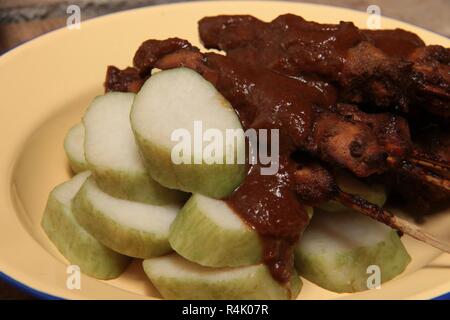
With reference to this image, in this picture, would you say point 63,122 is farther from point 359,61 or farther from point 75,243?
point 359,61

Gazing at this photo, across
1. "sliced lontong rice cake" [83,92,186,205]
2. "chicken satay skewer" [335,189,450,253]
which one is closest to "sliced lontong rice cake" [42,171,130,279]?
"sliced lontong rice cake" [83,92,186,205]

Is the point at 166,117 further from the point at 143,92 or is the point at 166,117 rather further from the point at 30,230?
the point at 30,230

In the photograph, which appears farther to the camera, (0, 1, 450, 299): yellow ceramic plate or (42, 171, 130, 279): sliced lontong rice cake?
(42, 171, 130, 279): sliced lontong rice cake

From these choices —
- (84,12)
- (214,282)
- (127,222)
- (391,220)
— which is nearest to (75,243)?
(127,222)

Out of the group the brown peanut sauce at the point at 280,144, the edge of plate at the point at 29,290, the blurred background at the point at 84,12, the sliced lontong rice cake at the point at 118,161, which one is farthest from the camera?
the blurred background at the point at 84,12

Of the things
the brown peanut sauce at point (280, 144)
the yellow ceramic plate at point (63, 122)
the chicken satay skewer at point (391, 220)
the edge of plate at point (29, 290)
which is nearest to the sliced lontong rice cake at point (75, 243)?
the yellow ceramic plate at point (63, 122)

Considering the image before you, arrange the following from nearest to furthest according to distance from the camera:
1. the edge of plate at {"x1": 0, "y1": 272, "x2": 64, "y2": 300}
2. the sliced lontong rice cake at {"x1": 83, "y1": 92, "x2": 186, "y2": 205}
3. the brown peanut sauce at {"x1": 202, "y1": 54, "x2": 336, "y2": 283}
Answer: the edge of plate at {"x1": 0, "y1": 272, "x2": 64, "y2": 300}, the brown peanut sauce at {"x1": 202, "y1": 54, "x2": 336, "y2": 283}, the sliced lontong rice cake at {"x1": 83, "y1": 92, "x2": 186, "y2": 205}

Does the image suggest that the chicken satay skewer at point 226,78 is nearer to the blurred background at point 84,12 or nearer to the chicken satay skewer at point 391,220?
the chicken satay skewer at point 391,220

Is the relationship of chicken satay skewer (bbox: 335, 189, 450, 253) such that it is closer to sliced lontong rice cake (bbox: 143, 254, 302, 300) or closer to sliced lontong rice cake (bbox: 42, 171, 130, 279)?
sliced lontong rice cake (bbox: 143, 254, 302, 300)

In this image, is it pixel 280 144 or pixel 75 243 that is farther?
pixel 75 243

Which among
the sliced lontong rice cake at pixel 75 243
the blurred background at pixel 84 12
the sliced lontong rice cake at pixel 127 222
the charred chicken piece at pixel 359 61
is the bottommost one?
the sliced lontong rice cake at pixel 75 243
